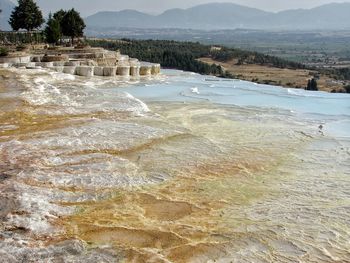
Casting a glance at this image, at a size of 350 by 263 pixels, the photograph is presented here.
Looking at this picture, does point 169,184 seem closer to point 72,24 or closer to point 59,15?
point 72,24

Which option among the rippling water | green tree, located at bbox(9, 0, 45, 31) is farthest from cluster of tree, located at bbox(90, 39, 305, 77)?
the rippling water

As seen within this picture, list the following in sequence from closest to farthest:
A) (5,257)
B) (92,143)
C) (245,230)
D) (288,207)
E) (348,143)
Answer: (5,257), (245,230), (288,207), (92,143), (348,143)

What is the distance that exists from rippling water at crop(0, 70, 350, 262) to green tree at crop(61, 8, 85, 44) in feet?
83.5

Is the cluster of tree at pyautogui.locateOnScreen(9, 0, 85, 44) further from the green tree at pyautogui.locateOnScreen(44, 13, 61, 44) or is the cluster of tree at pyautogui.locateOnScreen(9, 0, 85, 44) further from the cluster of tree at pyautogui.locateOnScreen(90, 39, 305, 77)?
the cluster of tree at pyautogui.locateOnScreen(90, 39, 305, 77)

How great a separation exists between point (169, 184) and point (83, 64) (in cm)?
2138

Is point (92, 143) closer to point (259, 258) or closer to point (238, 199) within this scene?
point (238, 199)

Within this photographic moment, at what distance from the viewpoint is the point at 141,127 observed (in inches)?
516

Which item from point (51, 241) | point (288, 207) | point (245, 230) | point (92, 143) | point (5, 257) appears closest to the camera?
point (5, 257)

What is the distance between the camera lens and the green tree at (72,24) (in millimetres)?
40406

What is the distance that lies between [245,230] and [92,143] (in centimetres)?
513

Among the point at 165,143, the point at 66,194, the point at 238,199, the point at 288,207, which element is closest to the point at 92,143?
the point at 165,143

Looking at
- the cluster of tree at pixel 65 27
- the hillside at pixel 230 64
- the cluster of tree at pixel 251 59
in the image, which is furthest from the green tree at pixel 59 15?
the cluster of tree at pixel 251 59

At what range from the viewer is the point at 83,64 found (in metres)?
29.2

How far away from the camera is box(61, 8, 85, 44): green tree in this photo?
1591 inches
